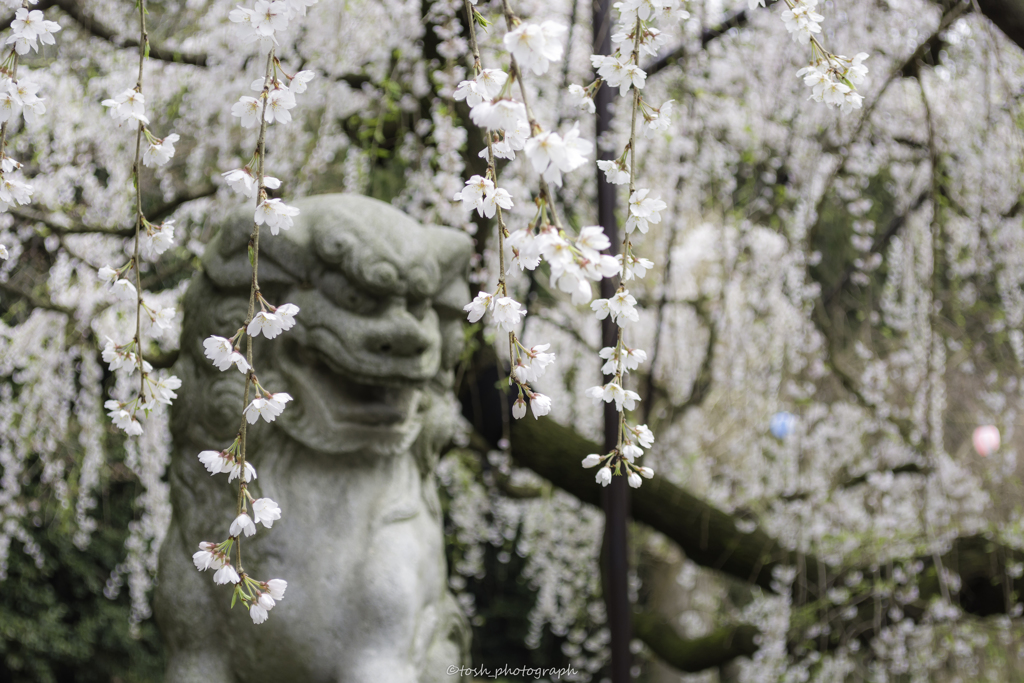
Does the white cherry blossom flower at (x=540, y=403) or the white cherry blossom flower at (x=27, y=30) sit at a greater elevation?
the white cherry blossom flower at (x=27, y=30)

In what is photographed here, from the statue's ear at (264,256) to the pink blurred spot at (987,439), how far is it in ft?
9.86

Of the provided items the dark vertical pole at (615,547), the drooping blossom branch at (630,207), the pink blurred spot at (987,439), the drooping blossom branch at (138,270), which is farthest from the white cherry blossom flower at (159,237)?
the pink blurred spot at (987,439)

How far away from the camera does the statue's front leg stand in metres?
1.96

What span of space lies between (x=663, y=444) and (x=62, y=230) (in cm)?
302

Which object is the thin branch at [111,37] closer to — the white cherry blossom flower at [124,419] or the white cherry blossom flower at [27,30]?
the white cherry blossom flower at [27,30]

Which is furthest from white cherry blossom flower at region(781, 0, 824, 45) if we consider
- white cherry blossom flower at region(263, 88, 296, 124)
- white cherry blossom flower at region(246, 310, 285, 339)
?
white cherry blossom flower at region(246, 310, 285, 339)

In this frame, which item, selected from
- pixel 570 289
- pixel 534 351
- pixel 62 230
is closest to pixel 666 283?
Answer: pixel 62 230

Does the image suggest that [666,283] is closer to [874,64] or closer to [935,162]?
[935,162]

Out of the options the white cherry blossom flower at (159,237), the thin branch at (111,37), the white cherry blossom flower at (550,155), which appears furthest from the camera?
the thin branch at (111,37)

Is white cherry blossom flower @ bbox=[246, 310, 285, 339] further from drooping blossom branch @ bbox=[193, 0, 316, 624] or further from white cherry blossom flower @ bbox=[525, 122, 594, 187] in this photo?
white cherry blossom flower @ bbox=[525, 122, 594, 187]

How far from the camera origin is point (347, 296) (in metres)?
1.94

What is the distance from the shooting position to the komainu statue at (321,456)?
1.91m

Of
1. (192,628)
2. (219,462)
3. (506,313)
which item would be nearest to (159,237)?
(219,462)

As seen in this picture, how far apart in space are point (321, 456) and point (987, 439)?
2.99 m
